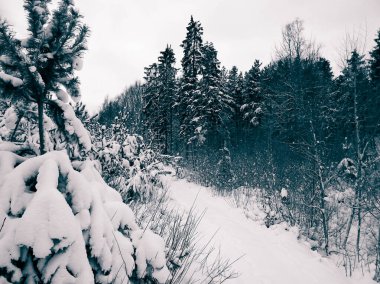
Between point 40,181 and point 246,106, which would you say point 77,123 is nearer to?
point 40,181

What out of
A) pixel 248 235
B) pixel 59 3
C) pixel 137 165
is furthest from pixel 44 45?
pixel 248 235

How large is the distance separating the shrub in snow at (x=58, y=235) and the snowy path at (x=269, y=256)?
2.48 meters

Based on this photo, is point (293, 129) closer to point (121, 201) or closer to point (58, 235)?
point (121, 201)

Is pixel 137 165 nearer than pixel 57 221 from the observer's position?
No

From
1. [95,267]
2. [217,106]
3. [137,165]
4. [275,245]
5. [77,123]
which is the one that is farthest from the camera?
[217,106]

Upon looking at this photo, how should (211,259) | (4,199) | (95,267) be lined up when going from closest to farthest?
1. (4,199)
2. (95,267)
3. (211,259)

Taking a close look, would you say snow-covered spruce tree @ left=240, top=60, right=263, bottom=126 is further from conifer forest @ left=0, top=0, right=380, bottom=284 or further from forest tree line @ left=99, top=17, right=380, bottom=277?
conifer forest @ left=0, top=0, right=380, bottom=284

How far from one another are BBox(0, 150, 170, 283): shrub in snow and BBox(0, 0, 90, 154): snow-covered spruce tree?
0.49 m

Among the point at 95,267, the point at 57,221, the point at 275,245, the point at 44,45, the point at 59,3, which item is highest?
the point at 59,3

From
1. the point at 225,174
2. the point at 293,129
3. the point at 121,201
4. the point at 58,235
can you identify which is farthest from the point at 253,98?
the point at 58,235

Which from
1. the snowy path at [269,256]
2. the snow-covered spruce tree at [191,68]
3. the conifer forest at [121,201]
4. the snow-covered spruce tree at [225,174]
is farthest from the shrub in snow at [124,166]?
the snow-covered spruce tree at [191,68]

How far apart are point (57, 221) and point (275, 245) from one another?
242 inches

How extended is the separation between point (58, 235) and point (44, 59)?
1.40 metres

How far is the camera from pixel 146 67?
29.7 meters
